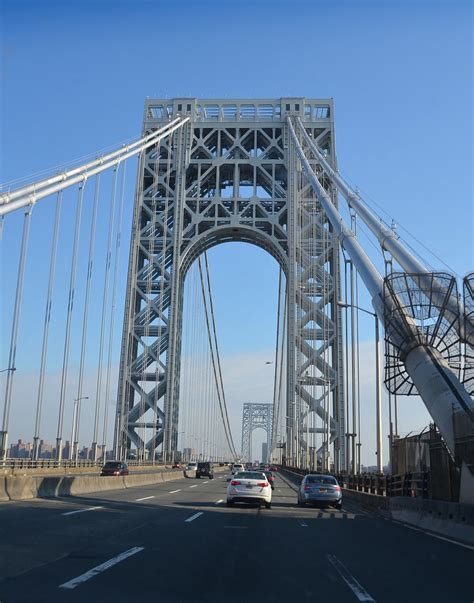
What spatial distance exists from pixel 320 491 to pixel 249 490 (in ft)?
9.59

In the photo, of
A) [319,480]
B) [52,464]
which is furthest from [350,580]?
[52,464]

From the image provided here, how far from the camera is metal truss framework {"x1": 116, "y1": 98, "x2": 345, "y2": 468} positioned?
205ft

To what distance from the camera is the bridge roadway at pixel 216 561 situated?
7.47 metres

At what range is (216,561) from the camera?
9.91 metres

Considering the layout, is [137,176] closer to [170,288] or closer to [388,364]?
[170,288]

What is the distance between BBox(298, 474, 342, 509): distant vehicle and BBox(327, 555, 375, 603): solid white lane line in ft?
47.8

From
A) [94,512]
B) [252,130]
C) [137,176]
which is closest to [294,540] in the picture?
[94,512]

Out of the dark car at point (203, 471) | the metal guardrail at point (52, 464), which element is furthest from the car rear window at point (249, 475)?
the dark car at point (203, 471)

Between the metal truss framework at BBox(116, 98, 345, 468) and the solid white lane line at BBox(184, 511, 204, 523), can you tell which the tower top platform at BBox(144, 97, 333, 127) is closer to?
the metal truss framework at BBox(116, 98, 345, 468)

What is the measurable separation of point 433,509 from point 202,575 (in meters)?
10.7

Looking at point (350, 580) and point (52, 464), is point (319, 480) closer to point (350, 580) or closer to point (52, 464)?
point (350, 580)

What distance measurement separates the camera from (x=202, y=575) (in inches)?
338

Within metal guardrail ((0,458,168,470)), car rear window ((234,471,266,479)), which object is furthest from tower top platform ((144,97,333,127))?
car rear window ((234,471,266,479))

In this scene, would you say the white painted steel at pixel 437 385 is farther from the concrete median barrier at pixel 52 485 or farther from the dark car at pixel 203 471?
the dark car at pixel 203 471
